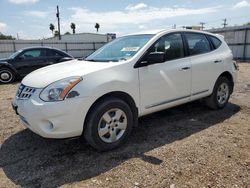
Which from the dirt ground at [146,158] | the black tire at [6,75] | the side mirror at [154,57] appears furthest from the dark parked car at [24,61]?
the side mirror at [154,57]

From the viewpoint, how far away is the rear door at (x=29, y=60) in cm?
1009

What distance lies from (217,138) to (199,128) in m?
0.49

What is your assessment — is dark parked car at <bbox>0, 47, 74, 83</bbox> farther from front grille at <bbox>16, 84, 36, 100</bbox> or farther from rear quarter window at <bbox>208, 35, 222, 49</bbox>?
front grille at <bbox>16, 84, 36, 100</bbox>

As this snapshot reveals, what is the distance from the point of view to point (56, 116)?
3.06m

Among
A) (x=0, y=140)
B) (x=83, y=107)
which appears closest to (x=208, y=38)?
(x=83, y=107)

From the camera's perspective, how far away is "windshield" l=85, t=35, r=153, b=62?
3.89 metres

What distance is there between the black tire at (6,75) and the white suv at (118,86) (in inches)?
268

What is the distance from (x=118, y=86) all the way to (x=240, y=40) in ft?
57.7

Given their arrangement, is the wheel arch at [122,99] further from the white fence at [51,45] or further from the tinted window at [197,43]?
the white fence at [51,45]

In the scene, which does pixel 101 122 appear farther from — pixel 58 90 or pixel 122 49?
pixel 122 49

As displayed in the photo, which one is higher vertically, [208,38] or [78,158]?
[208,38]

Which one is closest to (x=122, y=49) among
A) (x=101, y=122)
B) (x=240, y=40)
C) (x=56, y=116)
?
(x=101, y=122)

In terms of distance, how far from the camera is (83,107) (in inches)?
125

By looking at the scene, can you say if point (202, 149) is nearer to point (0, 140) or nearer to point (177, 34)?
point (177, 34)
